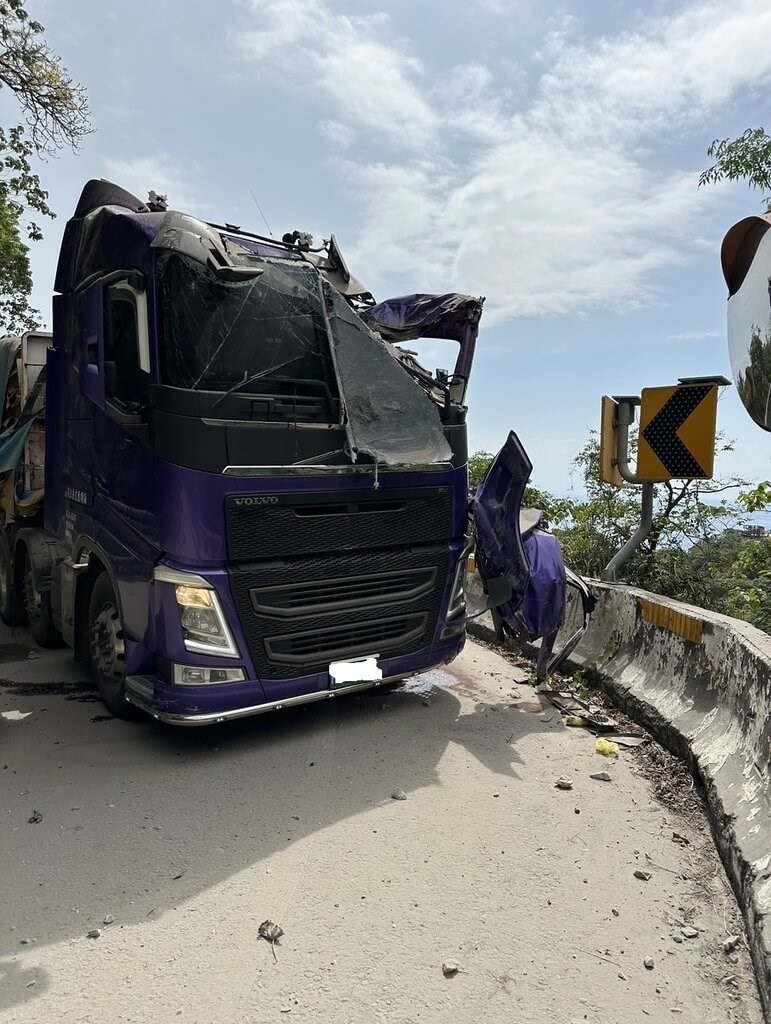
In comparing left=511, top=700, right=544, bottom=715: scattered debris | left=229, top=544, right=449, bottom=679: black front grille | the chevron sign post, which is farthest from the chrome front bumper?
the chevron sign post

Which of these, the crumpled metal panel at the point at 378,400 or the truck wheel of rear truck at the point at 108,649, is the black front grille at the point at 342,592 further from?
the truck wheel of rear truck at the point at 108,649

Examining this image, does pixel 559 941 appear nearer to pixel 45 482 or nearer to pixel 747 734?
pixel 747 734

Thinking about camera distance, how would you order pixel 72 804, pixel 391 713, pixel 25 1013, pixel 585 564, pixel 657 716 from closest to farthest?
pixel 25 1013
pixel 72 804
pixel 657 716
pixel 391 713
pixel 585 564

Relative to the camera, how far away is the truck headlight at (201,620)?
384 cm

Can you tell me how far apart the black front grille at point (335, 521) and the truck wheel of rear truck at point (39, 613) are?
2.87 m

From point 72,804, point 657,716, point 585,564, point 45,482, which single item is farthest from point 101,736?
point 585,564

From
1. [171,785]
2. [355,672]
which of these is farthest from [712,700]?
[171,785]

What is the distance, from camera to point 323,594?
13.9 feet

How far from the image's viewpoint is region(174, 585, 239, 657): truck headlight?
384cm

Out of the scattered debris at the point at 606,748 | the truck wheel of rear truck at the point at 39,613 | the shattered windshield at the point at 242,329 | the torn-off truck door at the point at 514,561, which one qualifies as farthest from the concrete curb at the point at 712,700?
Result: the truck wheel of rear truck at the point at 39,613

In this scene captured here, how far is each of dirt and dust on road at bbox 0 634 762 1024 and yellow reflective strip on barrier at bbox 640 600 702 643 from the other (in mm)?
787

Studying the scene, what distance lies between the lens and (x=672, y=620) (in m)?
4.43

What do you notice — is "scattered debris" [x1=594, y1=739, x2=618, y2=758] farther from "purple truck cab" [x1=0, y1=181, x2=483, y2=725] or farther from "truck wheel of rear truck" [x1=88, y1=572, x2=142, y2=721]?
"truck wheel of rear truck" [x1=88, y1=572, x2=142, y2=721]

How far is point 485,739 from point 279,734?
1.31 metres
